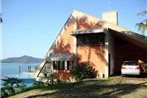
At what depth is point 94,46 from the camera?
109 ft

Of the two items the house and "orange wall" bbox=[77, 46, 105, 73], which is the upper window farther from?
"orange wall" bbox=[77, 46, 105, 73]

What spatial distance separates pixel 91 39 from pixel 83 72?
148 inches

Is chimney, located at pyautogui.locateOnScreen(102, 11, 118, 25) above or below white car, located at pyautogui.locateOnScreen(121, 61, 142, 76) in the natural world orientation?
above

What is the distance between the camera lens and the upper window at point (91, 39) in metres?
32.7

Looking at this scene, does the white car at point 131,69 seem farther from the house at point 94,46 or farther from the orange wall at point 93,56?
the orange wall at point 93,56

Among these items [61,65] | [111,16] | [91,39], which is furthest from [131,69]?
[111,16]

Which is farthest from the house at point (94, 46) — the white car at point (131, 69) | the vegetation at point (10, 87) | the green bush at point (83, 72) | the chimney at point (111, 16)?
the vegetation at point (10, 87)

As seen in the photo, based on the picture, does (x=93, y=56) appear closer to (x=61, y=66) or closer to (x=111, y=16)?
(x=61, y=66)

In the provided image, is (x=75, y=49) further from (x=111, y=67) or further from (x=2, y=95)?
(x=2, y=95)

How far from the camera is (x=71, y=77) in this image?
34.0 meters

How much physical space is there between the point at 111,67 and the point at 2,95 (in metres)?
13.9

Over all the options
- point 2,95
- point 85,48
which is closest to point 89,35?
point 85,48

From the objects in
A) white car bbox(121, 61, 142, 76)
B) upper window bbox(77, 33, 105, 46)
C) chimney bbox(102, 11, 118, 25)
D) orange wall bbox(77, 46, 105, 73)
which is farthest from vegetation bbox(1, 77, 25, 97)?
chimney bbox(102, 11, 118, 25)

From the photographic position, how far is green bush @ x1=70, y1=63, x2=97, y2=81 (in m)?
32.3
